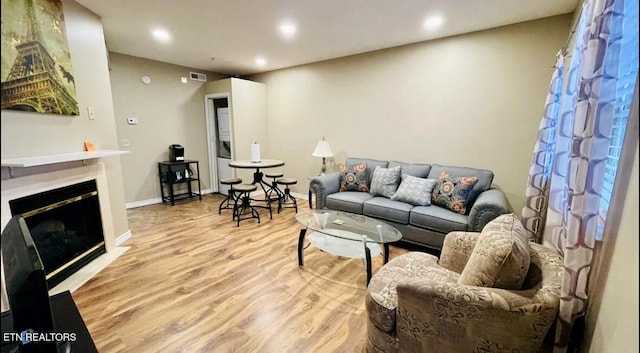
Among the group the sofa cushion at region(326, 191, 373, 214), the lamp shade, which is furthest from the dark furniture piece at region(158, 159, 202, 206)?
the sofa cushion at region(326, 191, 373, 214)

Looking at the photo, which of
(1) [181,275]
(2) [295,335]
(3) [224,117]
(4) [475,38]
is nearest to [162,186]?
(3) [224,117]

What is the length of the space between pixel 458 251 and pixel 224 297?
1.78 meters

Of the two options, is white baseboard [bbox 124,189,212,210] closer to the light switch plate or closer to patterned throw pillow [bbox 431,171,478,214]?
the light switch plate

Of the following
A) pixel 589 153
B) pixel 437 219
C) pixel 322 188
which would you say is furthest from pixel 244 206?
pixel 589 153

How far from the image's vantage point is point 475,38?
3223 mm

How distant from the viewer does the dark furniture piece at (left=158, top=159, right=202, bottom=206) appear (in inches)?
185

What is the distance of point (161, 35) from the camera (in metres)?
3.35

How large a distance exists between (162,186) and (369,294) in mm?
4500

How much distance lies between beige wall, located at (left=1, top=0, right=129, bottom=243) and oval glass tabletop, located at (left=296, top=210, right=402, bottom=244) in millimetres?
2096

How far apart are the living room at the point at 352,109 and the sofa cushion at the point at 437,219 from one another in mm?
945

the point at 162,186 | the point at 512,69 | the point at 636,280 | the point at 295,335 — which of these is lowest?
the point at 295,335

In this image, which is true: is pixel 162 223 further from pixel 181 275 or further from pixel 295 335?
pixel 295 335

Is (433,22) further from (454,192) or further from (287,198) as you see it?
(287,198)

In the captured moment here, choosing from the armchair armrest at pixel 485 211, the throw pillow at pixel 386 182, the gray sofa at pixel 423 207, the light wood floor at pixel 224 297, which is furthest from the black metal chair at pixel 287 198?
the armchair armrest at pixel 485 211
